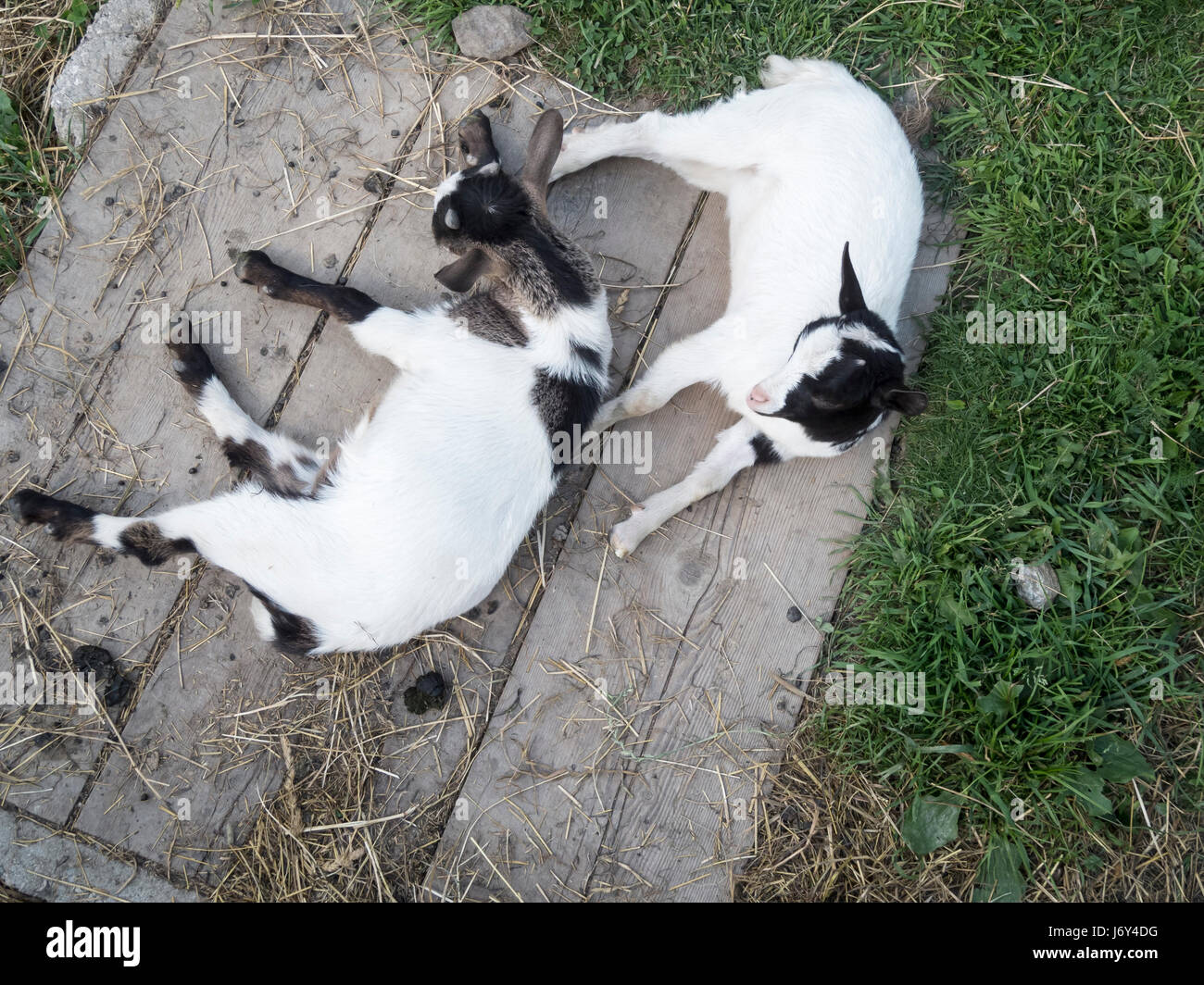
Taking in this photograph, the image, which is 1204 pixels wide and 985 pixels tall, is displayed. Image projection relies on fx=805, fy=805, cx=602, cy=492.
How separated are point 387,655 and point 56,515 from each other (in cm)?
156

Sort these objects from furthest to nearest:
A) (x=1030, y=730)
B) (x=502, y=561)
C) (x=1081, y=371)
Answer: (x=1081, y=371), (x=1030, y=730), (x=502, y=561)

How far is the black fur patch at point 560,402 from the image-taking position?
3352 mm

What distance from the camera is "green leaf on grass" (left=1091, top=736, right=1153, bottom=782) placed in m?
3.54

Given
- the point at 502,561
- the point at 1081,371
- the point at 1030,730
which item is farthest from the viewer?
the point at 1081,371

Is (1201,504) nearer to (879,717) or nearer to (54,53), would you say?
(879,717)

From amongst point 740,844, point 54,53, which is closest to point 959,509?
point 740,844

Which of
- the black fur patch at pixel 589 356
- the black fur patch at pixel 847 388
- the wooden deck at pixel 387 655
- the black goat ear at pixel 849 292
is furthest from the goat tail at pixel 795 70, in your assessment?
the black fur patch at pixel 589 356

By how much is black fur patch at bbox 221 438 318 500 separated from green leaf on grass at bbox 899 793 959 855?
119 inches

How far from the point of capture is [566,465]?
12.1 ft

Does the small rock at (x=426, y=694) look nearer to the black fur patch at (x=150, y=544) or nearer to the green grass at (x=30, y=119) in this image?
the black fur patch at (x=150, y=544)

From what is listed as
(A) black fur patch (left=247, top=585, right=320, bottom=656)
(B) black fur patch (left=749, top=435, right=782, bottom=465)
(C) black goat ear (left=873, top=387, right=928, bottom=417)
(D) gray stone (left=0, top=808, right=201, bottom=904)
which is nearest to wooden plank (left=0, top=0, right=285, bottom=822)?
(D) gray stone (left=0, top=808, right=201, bottom=904)

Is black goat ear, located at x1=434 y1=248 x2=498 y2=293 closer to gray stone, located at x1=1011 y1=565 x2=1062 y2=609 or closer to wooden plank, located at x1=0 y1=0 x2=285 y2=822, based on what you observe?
wooden plank, located at x1=0 y1=0 x2=285 y2=822

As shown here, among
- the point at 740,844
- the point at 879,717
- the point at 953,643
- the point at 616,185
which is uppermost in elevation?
the point at 616,185
